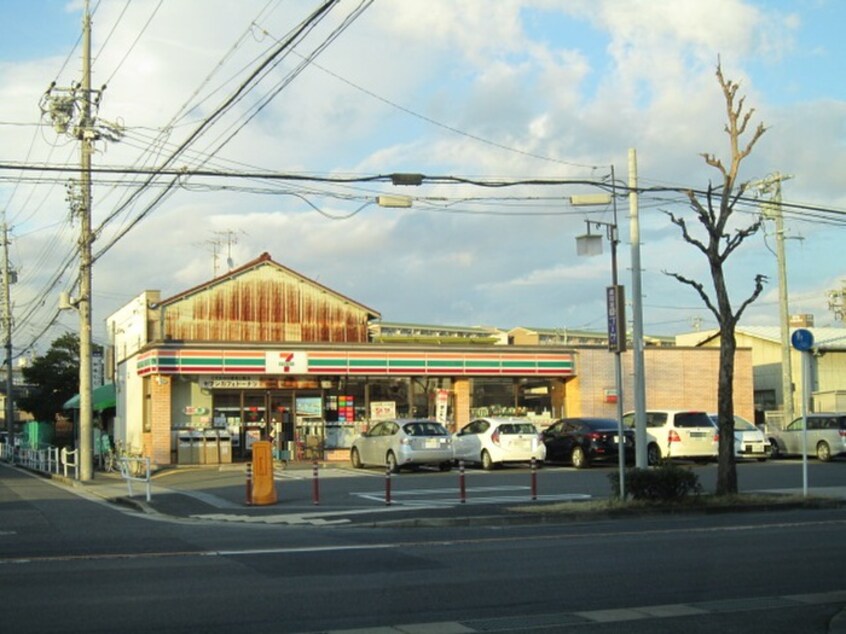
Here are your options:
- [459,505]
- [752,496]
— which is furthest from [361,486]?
[752,496]

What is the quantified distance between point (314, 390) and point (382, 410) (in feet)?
8.51

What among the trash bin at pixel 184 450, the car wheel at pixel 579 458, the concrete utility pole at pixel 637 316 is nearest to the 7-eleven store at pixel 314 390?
the trash bin at pixel 184 450

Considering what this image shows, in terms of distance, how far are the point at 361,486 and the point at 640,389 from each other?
7.03 metres

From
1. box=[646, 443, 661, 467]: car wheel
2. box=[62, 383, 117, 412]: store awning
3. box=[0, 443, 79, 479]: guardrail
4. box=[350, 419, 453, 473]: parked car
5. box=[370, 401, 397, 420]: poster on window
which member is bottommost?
box=[0, 443, 79, 479]: guardrail

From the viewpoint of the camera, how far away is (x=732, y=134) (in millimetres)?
19047

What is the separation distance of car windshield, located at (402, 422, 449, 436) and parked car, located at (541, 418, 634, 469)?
4212 mm

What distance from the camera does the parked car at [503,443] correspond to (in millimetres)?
28281

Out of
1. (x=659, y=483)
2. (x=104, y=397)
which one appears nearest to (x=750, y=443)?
(x=659, y=483)

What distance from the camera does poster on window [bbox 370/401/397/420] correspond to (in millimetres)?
34969

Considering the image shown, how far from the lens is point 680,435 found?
98.7ft

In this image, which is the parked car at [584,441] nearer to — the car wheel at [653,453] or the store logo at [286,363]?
the car wheel at [653,453]

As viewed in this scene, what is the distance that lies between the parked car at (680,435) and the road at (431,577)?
13.7 meters

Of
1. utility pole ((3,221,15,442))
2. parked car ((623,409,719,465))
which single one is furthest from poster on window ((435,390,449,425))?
utility pole ((3,221,15,442))

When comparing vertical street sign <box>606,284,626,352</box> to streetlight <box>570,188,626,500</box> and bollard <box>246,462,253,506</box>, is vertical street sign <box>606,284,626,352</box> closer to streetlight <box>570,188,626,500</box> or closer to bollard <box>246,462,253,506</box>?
streetlight <box>570,188,626,500</box>
